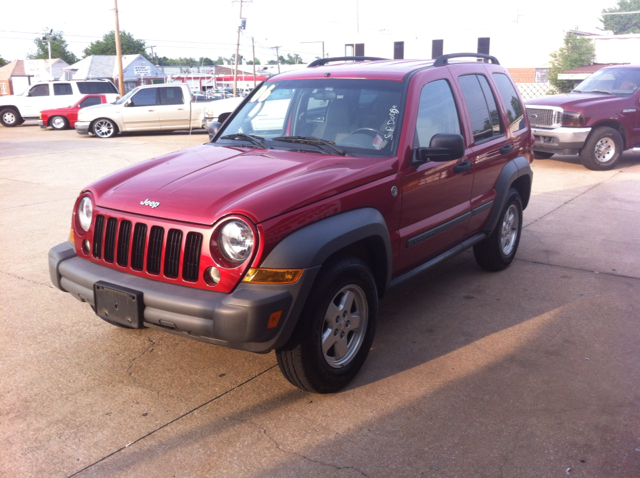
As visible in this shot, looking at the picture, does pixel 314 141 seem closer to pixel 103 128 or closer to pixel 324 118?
pixel 324 118

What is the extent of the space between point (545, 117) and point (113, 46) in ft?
347

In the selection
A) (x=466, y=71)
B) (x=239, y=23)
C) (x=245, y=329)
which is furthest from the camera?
(x=239, y=23)

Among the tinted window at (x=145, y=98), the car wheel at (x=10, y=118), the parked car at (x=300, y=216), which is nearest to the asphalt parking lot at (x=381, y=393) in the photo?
the parked car at (x=300, y=216)

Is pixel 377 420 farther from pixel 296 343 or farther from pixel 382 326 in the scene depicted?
pixel 382 326

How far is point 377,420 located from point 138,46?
385 feet

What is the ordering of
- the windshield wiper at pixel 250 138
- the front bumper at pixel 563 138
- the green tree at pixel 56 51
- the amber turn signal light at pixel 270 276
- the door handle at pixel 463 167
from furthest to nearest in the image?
the green tree at pixel 56 51, the front bumper at pixel 563 138, the door handle at pixel 463 167, the windshield wiper at pixel 250 138, the amber turn signal light at pixel 270 276

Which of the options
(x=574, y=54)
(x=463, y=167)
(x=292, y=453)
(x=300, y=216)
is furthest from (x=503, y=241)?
(x=574, y=54)

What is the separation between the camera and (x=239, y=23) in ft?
148

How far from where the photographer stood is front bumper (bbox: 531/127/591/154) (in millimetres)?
11609

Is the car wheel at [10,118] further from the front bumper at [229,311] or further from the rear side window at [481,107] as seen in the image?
the front bumper at [229,311]

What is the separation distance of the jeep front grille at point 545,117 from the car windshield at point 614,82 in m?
1.56

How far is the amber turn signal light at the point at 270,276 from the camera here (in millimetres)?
3090

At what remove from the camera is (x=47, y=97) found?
25094 mm

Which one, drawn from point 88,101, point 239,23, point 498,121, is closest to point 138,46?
point 239,23
